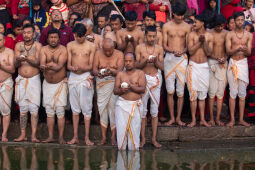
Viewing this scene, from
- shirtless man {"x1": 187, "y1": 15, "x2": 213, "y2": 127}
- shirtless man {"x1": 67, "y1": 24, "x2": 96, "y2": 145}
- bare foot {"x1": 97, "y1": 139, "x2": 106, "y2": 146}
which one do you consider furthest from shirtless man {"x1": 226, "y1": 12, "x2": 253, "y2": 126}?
shirtless man {"x1": 67, "y1": 24, "x2": 96, "y2": 145}

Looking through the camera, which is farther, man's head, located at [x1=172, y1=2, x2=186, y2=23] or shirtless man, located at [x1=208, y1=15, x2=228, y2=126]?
shirtless man, located at [x1=208, y1=15, x2=228, y2=126]

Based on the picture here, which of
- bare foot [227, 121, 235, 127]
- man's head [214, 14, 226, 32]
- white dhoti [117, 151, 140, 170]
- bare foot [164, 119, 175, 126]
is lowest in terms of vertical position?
white dhoti [117, 151, 140, 170]

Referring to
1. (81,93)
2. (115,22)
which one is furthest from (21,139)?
(115,22)

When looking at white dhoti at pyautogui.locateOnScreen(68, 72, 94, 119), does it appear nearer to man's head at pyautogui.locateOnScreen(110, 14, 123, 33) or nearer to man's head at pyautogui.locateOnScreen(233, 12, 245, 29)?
man's head at pyautogui.locateOnScreen(110, 14, 123, 33)

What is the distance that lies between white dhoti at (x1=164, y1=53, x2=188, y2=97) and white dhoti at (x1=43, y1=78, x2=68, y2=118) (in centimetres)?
189

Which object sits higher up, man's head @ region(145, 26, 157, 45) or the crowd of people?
man's head @ region(145, 26, 157, 45)

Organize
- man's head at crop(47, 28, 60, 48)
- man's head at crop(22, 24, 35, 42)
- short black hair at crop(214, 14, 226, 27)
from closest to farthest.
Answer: man's head at crop(47, 28, 60, 48)
man's head at crop(22, 24, 35, 42)
short black hair at crop(214, 14, 226, 27)

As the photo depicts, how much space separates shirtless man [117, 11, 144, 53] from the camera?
8.78 metres

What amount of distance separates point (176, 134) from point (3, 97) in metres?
3.14

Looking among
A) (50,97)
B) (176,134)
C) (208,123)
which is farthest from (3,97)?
(208,123)

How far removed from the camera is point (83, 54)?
849cm

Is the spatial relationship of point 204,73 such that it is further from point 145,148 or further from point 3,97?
point 3,97

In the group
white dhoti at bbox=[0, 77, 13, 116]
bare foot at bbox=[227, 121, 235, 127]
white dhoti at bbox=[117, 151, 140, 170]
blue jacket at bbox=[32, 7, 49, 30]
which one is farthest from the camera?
blue jacket at bbox=[32, 7, 49, 30]

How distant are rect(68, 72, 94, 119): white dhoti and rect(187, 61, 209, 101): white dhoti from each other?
73.0 inches
